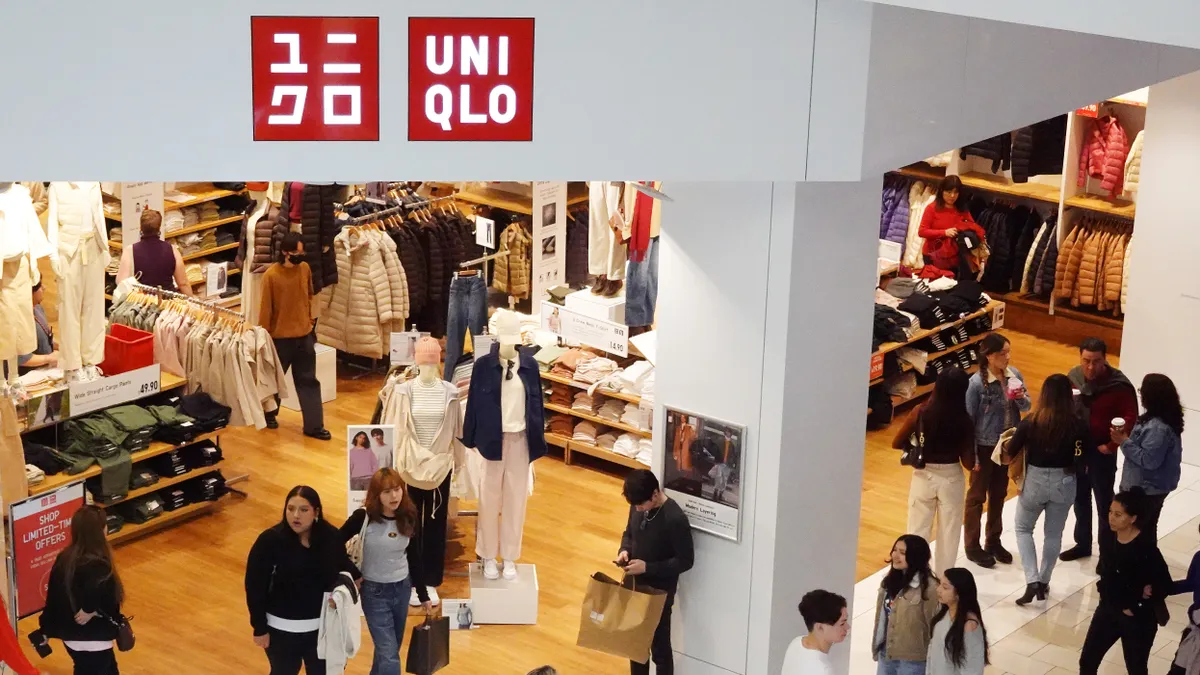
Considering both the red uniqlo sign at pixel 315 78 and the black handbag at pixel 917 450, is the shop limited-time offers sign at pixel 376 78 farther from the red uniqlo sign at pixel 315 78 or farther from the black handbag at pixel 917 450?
the black handbag at pixel 917 450

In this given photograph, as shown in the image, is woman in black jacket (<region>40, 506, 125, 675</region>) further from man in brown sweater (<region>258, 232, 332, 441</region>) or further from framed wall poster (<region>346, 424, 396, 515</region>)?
man in brown sweater (<region>258, 232, 332, 441</region>)

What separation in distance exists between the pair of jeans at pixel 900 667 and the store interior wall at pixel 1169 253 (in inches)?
201

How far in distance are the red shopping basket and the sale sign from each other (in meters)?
1.75

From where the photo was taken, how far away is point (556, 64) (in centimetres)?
643

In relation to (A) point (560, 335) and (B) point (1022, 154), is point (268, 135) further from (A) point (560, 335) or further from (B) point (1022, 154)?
(B) point (1022, 154)

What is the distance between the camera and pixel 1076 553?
417 inches

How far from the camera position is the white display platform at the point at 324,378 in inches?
497

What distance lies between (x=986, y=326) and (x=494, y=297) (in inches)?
165

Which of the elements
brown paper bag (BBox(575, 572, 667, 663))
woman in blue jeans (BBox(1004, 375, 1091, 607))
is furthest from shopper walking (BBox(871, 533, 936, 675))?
woman in blue jeans (BBox(1004, 375, 1091, 607))

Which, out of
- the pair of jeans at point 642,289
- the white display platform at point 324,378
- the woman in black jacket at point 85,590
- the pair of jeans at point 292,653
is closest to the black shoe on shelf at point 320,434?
the white display platform at point 324,378

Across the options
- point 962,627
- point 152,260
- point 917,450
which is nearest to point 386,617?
point 962,627

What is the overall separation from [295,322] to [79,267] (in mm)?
1477

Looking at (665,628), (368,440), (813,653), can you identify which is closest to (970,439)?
(665,628)

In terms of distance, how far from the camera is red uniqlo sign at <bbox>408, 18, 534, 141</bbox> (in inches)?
247
